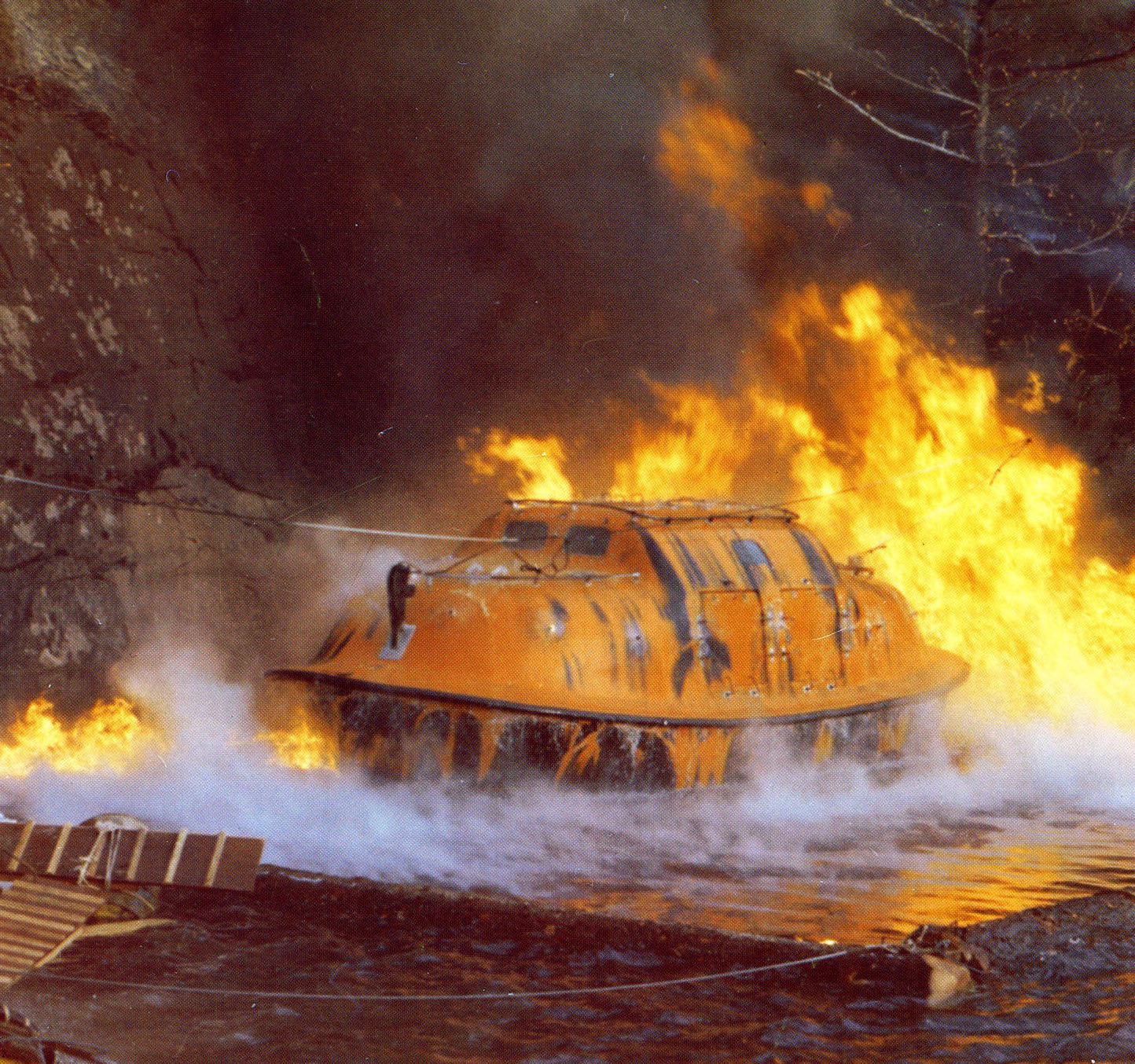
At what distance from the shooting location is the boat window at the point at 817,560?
9.64 metres

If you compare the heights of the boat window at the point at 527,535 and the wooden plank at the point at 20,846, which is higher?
the boat window at the point at 527,535

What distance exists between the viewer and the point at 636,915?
20.7 ft

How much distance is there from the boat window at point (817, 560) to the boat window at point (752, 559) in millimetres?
489

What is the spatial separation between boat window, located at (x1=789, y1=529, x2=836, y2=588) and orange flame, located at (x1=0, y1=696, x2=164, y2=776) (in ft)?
17.8

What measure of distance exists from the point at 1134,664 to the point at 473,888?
935cm

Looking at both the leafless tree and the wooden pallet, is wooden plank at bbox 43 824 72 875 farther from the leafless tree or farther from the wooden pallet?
the leafless tree

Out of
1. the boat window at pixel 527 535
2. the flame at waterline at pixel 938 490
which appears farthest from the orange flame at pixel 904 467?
the boat window at pixel 527 535

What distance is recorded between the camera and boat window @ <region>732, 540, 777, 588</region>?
359 inches

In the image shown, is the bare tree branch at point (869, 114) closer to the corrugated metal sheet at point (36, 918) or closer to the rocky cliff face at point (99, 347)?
the rocky cliff face at point (99, 347)

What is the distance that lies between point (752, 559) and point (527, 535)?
173 centimetres

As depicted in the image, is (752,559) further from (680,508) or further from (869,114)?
(869,114)

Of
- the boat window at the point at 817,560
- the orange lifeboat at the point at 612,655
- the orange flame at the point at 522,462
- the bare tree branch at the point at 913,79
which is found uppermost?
the bare tree branch at the point at 913,79

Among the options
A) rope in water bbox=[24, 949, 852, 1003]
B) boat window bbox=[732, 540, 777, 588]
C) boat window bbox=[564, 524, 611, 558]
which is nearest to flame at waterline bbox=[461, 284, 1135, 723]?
boat window bbox=[732, 540, 777, 588]

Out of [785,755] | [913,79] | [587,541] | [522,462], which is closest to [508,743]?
[587,541]
